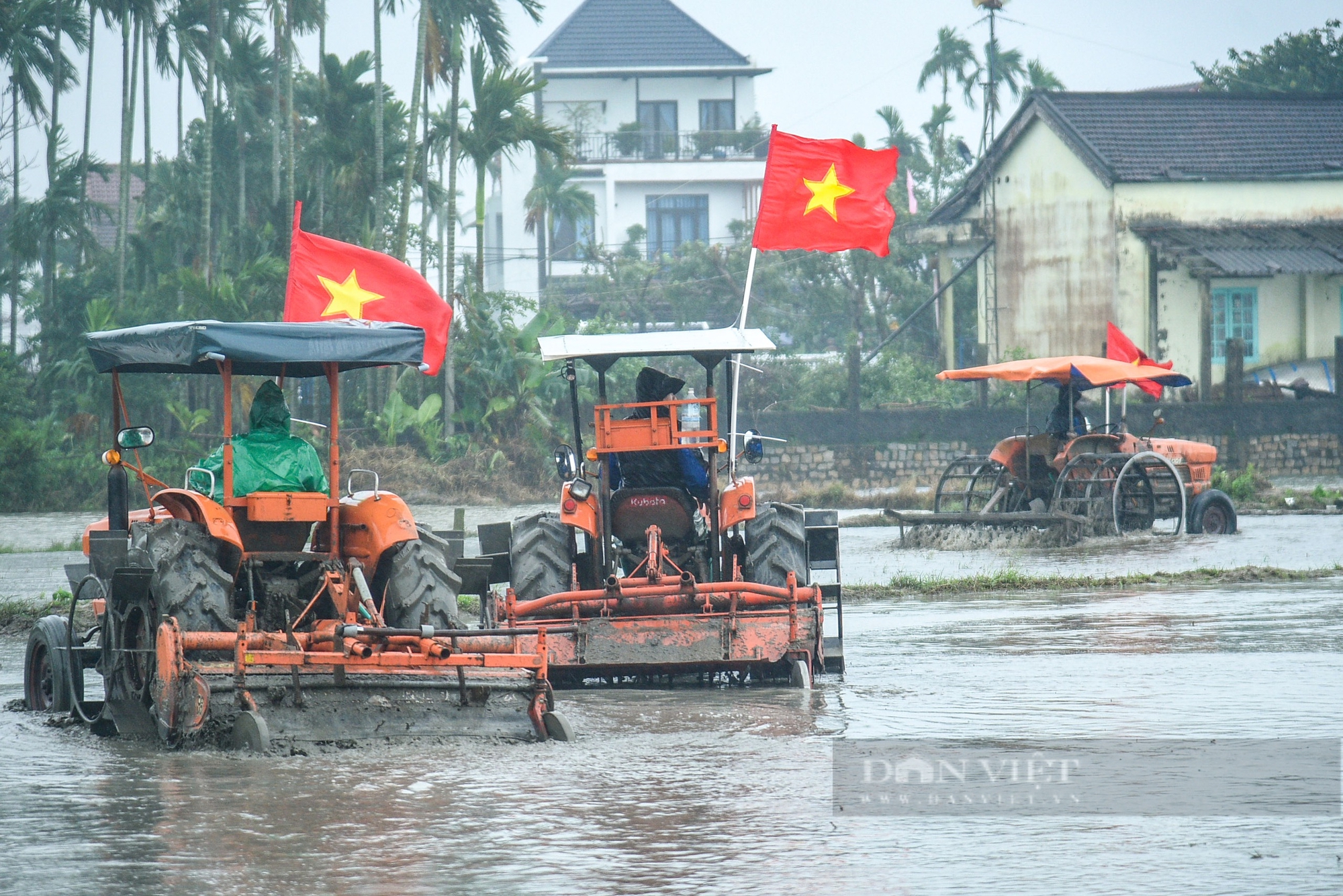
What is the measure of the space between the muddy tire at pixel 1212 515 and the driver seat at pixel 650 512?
42.6 ft

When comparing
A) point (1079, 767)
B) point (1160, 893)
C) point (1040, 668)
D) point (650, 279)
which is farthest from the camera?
point (650, 279)

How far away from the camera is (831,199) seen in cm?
1591

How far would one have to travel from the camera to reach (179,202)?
35344 mm

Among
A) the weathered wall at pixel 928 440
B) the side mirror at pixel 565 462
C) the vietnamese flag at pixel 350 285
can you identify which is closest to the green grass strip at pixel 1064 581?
the vietnamese flag at pixel 350 285

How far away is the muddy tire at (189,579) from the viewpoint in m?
8.02

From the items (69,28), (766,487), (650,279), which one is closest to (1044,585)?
(766,487)

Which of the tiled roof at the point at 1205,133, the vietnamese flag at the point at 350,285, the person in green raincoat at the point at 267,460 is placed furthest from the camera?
the tiled roof at the point at 1205,133

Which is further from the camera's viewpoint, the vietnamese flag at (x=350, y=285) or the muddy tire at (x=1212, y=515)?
the muddy tire at (x=1212, y=515)

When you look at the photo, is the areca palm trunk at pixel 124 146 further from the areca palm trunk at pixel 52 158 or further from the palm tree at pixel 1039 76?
the palm tree at pixel 1039 76

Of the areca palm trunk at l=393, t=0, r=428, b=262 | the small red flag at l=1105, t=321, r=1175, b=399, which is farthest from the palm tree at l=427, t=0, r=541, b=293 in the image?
the small red flag at l=1105, t=321, r=1175, b=399

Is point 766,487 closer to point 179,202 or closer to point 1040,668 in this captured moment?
point 179,202

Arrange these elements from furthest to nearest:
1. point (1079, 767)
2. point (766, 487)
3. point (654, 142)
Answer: point (654, 142) → point (766, 487) → point (1079, 767)

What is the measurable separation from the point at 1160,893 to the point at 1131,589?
11.2 metres

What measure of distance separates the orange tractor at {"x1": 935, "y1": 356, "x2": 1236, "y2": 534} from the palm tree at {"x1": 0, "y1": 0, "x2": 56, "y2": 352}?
67.1 feet
